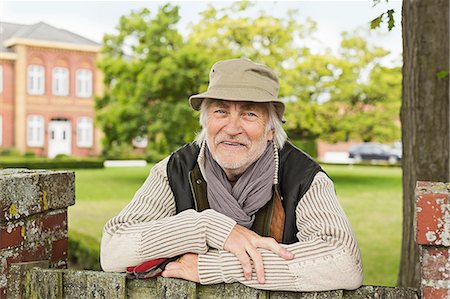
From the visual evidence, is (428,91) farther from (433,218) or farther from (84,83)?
(84,83)

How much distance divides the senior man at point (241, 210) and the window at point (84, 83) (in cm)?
3587

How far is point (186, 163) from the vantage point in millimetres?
2426

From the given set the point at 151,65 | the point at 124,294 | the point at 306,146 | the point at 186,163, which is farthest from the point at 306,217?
the point at 306,146

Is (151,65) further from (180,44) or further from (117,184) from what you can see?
(117,184)

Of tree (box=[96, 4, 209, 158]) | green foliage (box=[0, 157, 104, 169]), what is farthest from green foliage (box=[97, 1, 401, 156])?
green foliage (box=[0, 157, 104, 169])

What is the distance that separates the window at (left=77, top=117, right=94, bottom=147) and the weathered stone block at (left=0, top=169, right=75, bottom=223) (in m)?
35.2

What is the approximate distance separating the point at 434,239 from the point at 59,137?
36.6m

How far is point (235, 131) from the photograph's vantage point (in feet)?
7.70

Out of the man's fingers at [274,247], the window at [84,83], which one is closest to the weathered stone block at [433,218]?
the man's fingers at [274,247]

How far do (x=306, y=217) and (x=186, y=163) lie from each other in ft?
1.62

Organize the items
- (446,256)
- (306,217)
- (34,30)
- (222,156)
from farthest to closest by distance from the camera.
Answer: (34,30), (222,156), (306,217), (446,256)

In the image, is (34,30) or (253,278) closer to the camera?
(253,278)

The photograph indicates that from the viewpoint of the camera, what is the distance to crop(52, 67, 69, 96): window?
37.0m

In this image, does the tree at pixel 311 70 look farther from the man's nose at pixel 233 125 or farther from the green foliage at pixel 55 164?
the man's nose at pixel 233 125
